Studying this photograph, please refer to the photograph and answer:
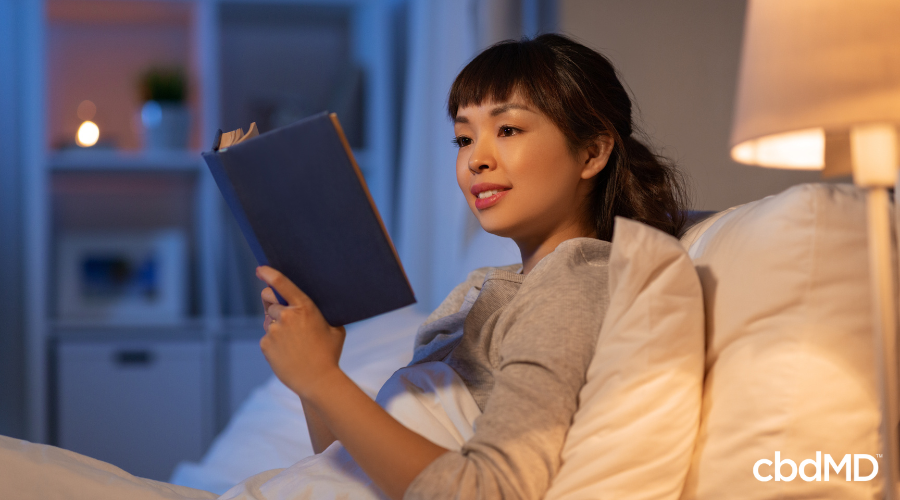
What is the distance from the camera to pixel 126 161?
8.20 feet

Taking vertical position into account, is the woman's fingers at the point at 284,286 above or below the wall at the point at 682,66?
below

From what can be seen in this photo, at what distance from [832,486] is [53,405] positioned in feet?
8.35

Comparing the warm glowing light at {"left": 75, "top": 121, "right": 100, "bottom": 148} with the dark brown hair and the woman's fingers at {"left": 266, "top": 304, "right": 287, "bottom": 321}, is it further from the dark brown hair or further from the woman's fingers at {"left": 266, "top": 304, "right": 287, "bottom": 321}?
the woman's fingers at {"left": 266, "top": 304, "right": 287, "bottom": 321}

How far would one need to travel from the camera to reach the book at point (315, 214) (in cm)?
64

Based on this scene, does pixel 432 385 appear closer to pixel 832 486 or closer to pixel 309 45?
pixel 832 486

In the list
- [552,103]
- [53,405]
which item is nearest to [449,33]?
[552,103]

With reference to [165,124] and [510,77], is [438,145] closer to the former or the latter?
[165,124]

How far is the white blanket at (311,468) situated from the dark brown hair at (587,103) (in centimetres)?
36

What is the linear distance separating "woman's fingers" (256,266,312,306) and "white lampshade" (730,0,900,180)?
Result: 0.44 m

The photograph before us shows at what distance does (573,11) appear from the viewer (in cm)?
163

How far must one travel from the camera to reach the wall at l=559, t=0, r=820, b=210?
158 cm

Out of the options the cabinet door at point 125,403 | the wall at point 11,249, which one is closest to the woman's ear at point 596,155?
the cabinet door at point 125,403

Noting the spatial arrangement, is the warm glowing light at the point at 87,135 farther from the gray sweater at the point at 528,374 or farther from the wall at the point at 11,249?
the gray sweater at the point at 528,374

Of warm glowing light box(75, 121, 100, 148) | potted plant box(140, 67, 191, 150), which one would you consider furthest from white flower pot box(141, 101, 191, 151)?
warm glowing light box(75, 121, 100, 148)
